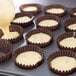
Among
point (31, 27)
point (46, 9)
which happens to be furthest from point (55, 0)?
point (31, 27)

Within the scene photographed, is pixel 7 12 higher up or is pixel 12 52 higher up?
pixel 7 12

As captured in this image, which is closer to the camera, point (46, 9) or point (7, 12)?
point (7, 12)

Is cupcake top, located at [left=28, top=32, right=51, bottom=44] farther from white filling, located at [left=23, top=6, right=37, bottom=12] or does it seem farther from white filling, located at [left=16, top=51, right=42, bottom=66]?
white filling, located at [left=23, top=6, right=37, bottom=12]

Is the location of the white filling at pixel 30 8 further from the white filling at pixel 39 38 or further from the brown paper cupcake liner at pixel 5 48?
the brown paper cupcake liner at pixel 5 48

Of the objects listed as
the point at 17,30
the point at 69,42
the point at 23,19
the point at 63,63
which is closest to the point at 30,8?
the point at 23,19

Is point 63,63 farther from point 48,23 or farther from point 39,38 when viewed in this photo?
point 48,23

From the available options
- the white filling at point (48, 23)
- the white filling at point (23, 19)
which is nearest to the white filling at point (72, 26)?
the white filling at point (48, 23)

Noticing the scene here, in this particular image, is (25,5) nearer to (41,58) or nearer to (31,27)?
(31,27)
